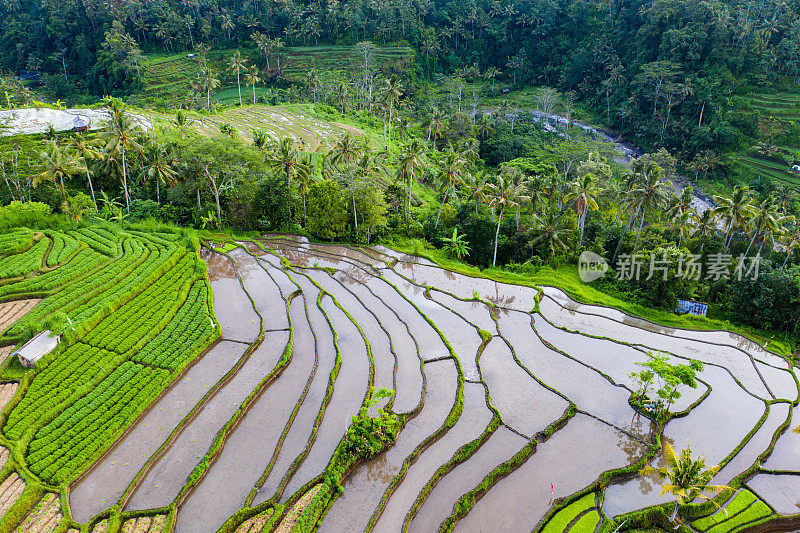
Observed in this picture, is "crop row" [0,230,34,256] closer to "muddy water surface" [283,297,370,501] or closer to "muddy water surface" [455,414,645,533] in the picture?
"muddy water surface" [283,297,370,501]

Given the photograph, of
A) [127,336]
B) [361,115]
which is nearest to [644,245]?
[127,336]

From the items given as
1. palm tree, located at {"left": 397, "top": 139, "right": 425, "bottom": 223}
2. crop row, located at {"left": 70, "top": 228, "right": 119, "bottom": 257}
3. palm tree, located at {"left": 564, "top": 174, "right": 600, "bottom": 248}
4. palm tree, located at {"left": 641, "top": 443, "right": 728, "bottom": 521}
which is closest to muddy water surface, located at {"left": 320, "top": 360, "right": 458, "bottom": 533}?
palm tree, located at {"left": 641, "top": 443, "right": 728, "bottom": 521}

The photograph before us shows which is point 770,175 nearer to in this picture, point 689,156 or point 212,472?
point 689,156

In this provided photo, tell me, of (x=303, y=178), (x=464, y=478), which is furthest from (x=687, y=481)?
(x=303, y=178)

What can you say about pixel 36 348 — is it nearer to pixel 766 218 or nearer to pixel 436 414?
pixel 436 414

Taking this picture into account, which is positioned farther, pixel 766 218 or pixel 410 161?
pixel 410 161

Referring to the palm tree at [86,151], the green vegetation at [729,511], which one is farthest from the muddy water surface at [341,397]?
the palm tree at [86,151]
